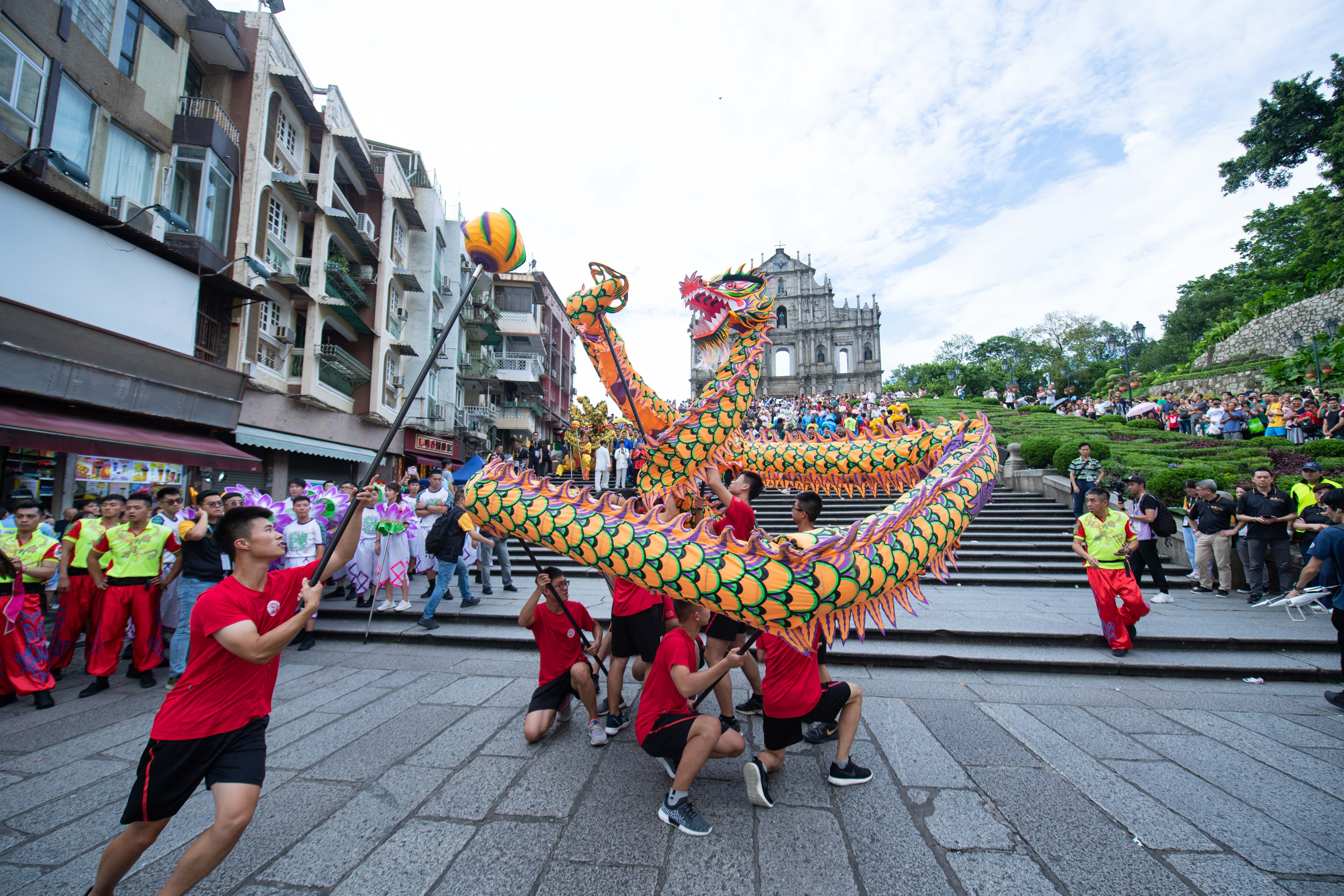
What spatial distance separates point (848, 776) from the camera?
9.37 ft

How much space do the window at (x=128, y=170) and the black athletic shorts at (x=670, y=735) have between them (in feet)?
38.2

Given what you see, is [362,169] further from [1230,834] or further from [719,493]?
[1230,834]

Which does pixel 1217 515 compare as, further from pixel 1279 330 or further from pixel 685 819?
pixel 1279 330

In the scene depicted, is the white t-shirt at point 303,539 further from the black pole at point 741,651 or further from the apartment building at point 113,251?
the black pole at point 741,651

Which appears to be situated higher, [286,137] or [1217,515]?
[286,137]

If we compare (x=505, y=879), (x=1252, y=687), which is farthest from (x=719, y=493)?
(x=1252, y=687)

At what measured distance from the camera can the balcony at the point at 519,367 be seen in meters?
27.7

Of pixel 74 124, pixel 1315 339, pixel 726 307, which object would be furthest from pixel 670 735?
pixel 1315 339

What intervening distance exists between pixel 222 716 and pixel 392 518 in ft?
15.9

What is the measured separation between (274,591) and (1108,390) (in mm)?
39308

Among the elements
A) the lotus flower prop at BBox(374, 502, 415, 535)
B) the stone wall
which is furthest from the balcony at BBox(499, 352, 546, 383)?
the stone wall

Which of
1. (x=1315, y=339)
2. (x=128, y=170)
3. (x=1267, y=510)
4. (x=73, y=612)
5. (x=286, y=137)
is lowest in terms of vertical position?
(x=73, y=612)

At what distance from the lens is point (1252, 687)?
14.5 ft

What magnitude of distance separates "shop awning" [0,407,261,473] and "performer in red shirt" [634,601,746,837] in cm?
815
